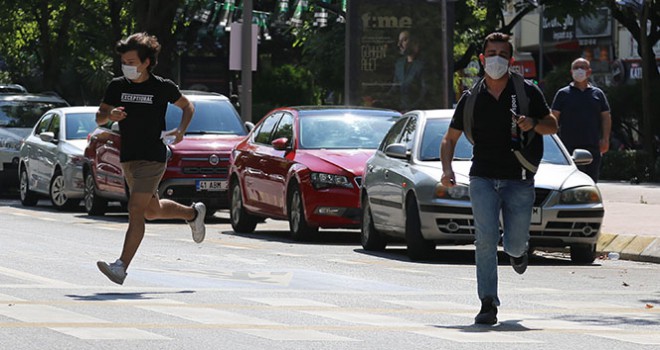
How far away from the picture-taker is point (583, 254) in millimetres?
16312

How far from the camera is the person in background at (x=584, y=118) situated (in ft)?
59.2

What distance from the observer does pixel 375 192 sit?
17.2m

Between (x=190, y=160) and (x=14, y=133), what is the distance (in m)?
8.42

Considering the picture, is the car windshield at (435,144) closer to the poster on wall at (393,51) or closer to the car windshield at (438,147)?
the car windshield at (438,147)

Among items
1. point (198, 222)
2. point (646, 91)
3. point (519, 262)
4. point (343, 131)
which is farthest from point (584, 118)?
point (646, 91)

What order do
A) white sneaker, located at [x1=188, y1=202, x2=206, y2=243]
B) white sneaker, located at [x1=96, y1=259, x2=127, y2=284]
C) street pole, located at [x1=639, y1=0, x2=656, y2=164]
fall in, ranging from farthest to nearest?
street pole, located at [x1=639, y1=0, x2=656, y2=164] < white sneaker, located at [x1=188, y1=202, x2=206, y2=243] < white sneaker, located at [x1=96, y1=259, x2=127, y2=284]

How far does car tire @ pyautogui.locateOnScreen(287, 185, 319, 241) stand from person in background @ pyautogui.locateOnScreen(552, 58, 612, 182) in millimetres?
2877

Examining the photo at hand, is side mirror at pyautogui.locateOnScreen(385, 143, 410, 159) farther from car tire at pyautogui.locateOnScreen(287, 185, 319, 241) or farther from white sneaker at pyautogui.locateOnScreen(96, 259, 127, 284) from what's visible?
white sneaker at pyautogui.locateOnScreen(96, 259, 127, 284)

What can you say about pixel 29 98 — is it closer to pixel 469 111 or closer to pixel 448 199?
pixel 448 199

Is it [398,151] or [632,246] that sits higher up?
[398,151]

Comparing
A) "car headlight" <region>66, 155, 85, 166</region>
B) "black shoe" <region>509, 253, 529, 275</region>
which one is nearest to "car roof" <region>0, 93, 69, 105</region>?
"car headlight" <region>66, 155, 85, 166</region>

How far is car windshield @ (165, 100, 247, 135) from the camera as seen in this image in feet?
77.7

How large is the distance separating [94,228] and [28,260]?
602 centimetres

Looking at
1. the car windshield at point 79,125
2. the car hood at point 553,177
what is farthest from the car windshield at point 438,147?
the car windshield at point 79,125
